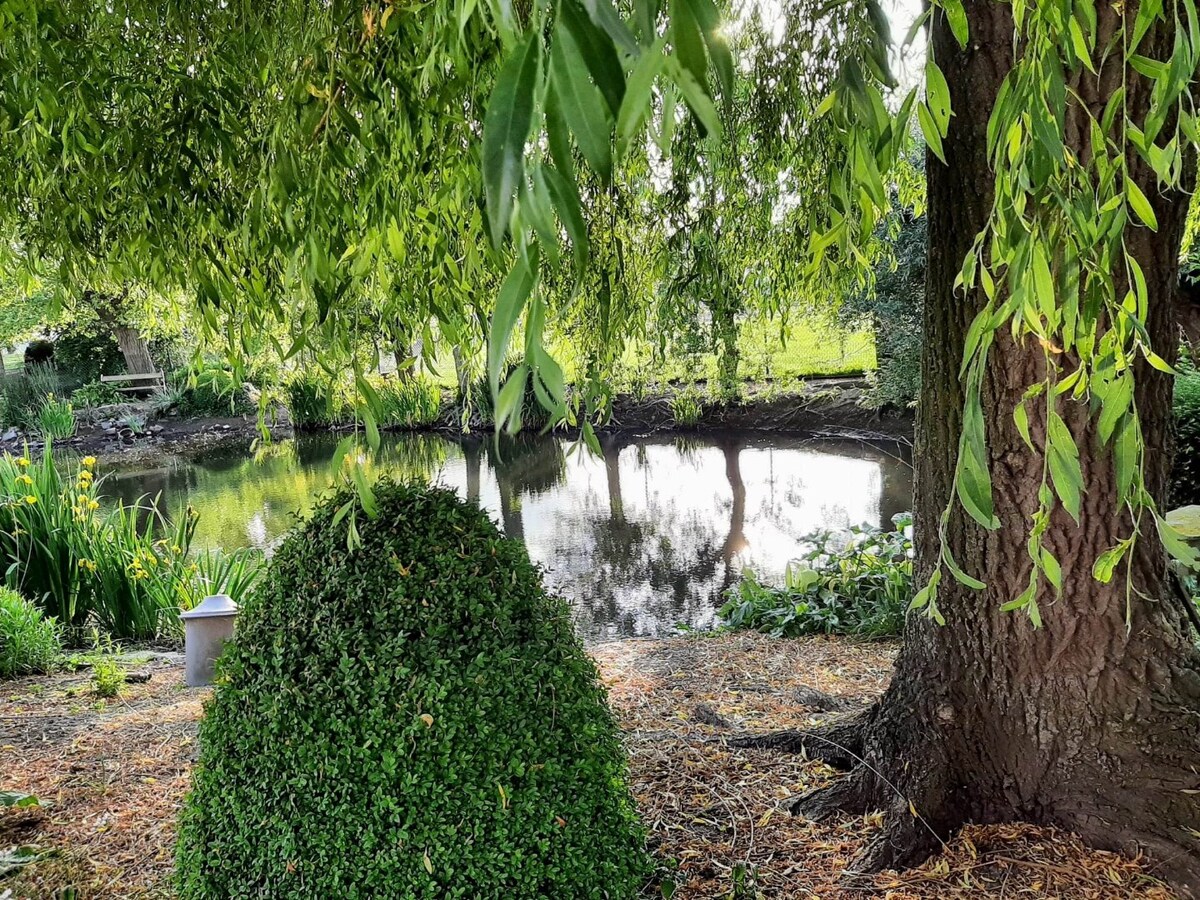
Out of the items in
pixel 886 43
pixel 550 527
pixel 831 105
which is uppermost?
pixel 886 43

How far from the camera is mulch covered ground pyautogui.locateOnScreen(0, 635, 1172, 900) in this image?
1.92 m

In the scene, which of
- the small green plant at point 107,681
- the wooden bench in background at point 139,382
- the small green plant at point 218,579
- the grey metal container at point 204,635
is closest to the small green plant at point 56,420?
the wooden bench in background at point 139,382

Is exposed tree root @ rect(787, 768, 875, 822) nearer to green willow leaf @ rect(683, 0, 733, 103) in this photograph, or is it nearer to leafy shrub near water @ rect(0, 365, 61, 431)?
green willow leaf @ rect(683, 0, 733, 103)

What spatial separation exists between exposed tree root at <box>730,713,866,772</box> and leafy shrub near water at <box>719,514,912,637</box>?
1866 millimetres

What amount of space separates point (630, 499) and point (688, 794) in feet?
24.8

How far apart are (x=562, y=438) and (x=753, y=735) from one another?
11655 millimetres

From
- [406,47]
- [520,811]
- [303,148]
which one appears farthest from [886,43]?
[520,811]

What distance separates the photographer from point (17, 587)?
4816 millimetres

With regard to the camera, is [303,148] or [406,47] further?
[303,148]

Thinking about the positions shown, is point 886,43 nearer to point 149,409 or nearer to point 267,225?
point 267,225

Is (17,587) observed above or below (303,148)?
below

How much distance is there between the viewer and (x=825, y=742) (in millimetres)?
2527

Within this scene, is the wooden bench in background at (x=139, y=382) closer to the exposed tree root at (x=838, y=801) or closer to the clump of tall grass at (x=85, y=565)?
the clump of tall grass at (x=85, y=565)

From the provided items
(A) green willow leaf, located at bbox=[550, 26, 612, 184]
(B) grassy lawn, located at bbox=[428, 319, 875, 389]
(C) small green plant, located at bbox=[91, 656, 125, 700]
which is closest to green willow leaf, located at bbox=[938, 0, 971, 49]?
(A) green willow leaf, located at bbox=[550, 26, 612, 184]
